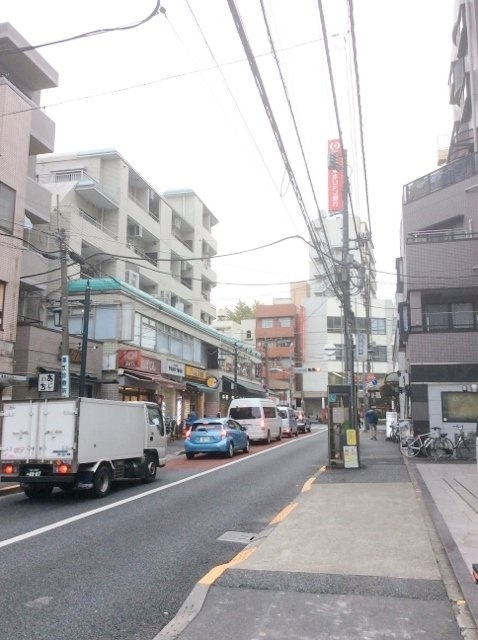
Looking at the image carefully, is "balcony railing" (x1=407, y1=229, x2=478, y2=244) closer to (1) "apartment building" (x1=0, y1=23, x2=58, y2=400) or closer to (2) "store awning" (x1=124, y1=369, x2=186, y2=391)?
(2) "store awning" (x1=124, y1=369, x2=186, y2=391)

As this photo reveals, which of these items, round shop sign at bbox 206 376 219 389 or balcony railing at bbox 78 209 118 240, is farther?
round shop sign at bbox 206 376 219 389

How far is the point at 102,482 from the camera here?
1149 centimetres

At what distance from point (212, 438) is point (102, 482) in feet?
26.9

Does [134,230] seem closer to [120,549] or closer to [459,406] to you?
[459,406]

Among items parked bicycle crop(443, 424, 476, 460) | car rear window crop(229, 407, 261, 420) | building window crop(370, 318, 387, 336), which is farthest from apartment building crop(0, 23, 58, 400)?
building window crop(370, 318, 387, 336)

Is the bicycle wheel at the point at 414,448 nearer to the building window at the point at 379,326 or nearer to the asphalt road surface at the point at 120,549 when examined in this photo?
the asphalt road surface at the point at 120,549

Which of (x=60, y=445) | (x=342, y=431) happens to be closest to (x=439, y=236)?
(x=342, y=431)

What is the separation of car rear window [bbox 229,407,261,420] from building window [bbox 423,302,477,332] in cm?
859

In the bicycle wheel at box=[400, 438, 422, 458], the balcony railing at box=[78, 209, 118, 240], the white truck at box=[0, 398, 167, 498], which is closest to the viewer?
the white truck at box=[0, 398, 167, 498]

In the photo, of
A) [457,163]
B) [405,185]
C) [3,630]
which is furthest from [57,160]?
[3,630]

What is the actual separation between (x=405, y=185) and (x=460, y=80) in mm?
7104

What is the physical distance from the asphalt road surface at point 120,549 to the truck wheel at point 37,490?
0.19 metres

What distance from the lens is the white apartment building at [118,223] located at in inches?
1151

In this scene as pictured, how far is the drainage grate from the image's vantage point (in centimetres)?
762
